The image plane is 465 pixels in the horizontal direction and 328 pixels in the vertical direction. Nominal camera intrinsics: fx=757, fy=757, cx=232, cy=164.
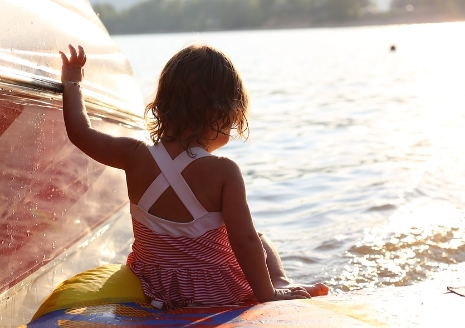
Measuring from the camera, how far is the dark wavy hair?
2254mm

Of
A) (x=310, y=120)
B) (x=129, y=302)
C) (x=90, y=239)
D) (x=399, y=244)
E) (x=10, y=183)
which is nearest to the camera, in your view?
(x=129, y=302)

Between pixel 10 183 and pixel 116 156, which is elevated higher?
pixel 116 156

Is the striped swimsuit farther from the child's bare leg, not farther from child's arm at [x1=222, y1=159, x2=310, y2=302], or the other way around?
the child's bare leg

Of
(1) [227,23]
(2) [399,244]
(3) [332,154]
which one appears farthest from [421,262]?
(1) [227,23]

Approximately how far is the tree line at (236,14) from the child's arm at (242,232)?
237ft

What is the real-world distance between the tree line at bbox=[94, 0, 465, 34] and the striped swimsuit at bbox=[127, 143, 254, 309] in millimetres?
72237

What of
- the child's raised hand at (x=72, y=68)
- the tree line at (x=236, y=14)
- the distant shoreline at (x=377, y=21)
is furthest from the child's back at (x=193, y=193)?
the tree line at (x=236, y=14)

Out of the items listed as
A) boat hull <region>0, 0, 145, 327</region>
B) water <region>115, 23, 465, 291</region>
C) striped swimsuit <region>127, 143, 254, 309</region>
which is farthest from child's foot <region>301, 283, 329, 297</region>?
boat hull <region>0, 0, 145, 327</region>

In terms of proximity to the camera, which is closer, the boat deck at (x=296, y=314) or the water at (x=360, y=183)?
the boat deck at (x=296, y=314)

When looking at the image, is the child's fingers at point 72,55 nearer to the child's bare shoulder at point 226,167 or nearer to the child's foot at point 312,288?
the child's bare shoulder at point 226,167

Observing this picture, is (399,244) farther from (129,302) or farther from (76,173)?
(129,302)

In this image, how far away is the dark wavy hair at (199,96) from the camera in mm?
2254

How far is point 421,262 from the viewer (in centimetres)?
412

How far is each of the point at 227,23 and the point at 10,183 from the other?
Answer: 7840 cm
